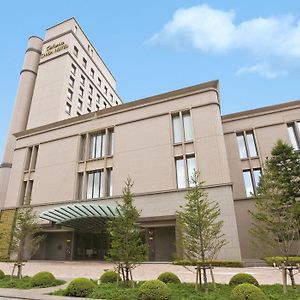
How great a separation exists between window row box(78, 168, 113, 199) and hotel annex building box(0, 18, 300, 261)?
0.12 meters

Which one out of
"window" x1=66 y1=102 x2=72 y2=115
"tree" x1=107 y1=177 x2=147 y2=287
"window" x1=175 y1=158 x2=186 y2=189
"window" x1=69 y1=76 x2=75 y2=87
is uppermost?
"window" x1=69 y1=76 x2=75 y2=87

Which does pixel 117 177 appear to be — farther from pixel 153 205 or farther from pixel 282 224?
pixel 282 224

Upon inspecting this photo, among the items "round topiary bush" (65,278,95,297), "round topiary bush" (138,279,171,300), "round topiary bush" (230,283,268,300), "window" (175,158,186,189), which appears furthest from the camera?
"window" (175,158,186,189)

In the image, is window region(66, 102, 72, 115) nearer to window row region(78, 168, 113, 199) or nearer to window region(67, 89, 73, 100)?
window region(67, 89, 73, 100)

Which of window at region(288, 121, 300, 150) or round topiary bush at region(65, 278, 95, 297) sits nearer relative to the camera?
round topiary bush at region(65, 278, 95, 297)

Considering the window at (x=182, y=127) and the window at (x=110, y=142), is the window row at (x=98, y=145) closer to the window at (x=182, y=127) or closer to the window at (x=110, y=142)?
the window at (x=110, y=142)

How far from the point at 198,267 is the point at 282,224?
13.6 ft

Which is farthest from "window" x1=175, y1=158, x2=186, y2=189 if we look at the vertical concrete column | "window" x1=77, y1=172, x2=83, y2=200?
the vertical concrete column

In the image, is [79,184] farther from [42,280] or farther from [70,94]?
[70,94]

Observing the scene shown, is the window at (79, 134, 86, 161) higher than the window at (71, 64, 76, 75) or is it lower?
lower

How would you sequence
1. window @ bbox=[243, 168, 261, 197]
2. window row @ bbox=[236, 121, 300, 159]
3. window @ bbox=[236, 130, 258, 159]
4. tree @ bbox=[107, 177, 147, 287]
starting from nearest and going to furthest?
tree @ bbox=[107, 177, 147, 287]
window @ bbox=[243, 168, 261, 197]
window row @ bbox=[236, 121, 300, 159]
window @ bbox=[236, 130, 258, 159]

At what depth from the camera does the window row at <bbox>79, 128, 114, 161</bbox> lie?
30875mm

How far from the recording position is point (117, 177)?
28.3 meters

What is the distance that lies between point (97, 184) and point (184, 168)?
10382mm
